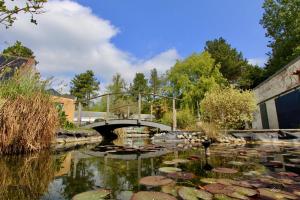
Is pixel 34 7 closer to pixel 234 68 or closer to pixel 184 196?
pixel 184 196

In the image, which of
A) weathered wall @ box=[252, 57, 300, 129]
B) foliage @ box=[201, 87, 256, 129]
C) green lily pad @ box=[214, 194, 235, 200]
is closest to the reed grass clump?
green lily pad @ box=[214, 194, 235, 200]

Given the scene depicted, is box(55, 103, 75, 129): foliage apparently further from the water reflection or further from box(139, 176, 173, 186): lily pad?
box(139, 176, 173, 186): lily pad

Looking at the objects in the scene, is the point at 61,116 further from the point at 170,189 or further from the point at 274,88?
the point at 274,88

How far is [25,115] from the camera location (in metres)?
5.83

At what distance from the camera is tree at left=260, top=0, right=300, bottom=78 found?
2194 centimetres

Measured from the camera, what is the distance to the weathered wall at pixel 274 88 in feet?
36.2

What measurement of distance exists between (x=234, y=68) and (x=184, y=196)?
1153 inches

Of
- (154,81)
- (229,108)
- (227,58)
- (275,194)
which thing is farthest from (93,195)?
(154,81)

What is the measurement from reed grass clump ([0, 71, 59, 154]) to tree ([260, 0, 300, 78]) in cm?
2197

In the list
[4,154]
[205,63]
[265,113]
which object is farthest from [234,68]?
[4,154]

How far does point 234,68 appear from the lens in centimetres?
2914

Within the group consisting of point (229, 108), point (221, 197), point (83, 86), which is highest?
point (83, 86)

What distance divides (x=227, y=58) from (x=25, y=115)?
89.8 ft

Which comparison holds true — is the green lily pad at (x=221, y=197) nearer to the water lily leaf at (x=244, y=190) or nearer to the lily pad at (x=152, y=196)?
the water lily leaf at (x=244, y=190)
